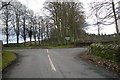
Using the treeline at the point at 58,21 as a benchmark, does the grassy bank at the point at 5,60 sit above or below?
below

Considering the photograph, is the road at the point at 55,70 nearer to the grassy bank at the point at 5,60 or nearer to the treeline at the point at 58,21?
the grassy bank at the point at 5,60

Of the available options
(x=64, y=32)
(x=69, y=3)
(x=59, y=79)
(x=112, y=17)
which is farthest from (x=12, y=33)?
(x=59, y=79)

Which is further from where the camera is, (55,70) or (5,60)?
(5,60)

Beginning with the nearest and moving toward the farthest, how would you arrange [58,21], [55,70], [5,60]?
[55,70]
[5,60]
[58,21]

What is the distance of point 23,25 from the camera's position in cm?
4272

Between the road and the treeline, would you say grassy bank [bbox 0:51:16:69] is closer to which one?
the road

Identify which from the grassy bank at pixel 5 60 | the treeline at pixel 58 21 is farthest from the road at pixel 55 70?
the treeline at pixel 58 21

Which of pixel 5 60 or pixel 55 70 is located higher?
pixel 5 60

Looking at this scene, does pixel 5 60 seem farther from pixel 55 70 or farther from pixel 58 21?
pixel 58 21

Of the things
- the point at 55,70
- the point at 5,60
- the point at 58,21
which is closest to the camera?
the point at 55,70

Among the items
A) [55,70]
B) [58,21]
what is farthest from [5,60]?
[58,21]

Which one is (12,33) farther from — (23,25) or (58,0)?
(58,0)

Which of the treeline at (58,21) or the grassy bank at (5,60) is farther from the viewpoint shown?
the treeline at (58,21)

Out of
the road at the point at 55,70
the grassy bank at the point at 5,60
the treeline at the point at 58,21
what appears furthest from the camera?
the treeline at the point at 58,21
